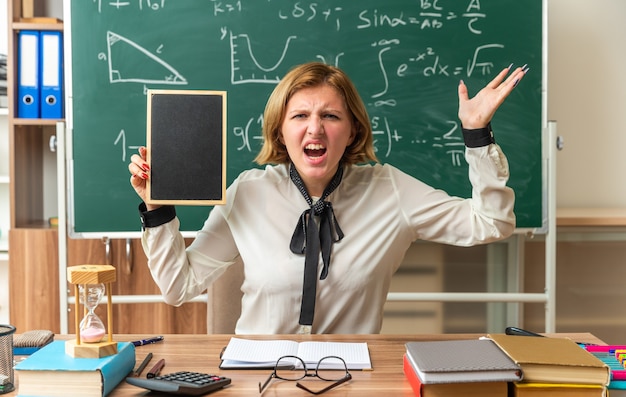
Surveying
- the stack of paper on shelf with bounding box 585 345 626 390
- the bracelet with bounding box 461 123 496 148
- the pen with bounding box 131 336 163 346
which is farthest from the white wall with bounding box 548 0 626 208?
the pen with bounding box 131 336 163 346

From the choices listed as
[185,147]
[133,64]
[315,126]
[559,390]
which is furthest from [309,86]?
[133,64]

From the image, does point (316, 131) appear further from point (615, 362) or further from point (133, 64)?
point (133, 64)

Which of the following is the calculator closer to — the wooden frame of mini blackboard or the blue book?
the blue book

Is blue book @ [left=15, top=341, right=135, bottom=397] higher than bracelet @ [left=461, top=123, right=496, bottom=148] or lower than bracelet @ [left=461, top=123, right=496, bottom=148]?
lower

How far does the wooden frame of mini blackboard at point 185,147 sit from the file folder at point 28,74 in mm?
1468

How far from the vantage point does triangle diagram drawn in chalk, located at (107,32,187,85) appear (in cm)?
290

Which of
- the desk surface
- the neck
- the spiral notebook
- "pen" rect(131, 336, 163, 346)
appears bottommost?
the desk surface

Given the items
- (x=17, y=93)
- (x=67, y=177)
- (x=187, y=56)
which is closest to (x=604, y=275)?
(x=187, y=56)

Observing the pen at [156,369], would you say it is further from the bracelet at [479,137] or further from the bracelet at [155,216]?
the bracelet at [479,137]

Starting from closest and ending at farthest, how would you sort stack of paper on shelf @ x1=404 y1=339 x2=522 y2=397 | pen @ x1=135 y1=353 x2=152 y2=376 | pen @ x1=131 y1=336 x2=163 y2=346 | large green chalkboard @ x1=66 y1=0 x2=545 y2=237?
stack of paper on shelf @ x1=404 y1=339 x2=522 y2=397, pen @ x1=135 y1=353 x2=152 y2=376, pen @ x1=131 y1=336 x2=163 y2=346, large green chalkboard @ x1=66 y1=0 x2=545 y2=237

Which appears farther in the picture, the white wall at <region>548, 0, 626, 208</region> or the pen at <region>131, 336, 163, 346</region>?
the white wall at <region>548, 0, 626, 208</region>

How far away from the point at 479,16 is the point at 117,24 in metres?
1.51

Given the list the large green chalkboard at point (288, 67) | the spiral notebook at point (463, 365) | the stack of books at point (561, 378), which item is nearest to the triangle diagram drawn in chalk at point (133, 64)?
the large green chalkboard at point (288, 67)

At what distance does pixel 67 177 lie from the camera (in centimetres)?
290
